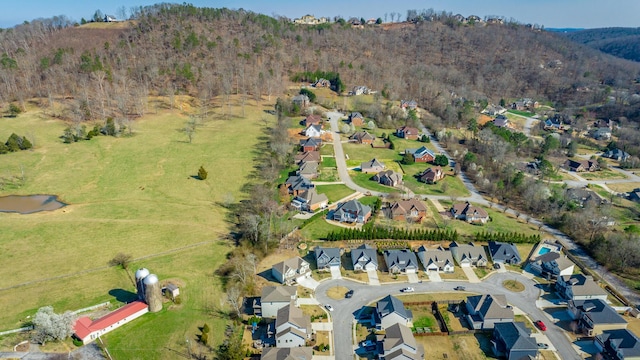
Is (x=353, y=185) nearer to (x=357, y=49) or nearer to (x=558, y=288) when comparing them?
(x=558, y=288)

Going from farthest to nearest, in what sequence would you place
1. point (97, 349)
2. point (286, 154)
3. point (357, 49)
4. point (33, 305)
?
point (357, 49) < point (286, 154) < point (33, 305) < point (97, 349)

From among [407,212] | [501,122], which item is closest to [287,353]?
[407,212]

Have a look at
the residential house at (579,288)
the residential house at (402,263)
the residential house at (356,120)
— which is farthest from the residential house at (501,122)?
the residential house at (402,263)

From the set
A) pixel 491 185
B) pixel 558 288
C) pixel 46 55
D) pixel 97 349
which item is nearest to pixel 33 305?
pixel 97 349

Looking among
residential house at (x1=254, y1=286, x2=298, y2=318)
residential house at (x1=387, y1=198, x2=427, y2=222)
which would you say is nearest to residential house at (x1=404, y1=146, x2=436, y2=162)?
residential house at (x1=387, y1=198, x2=427, y2=222)

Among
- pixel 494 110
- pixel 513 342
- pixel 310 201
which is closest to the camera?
pixel 513 342

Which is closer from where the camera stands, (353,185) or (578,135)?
(353,185)

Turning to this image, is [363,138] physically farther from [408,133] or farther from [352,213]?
[352,213]
